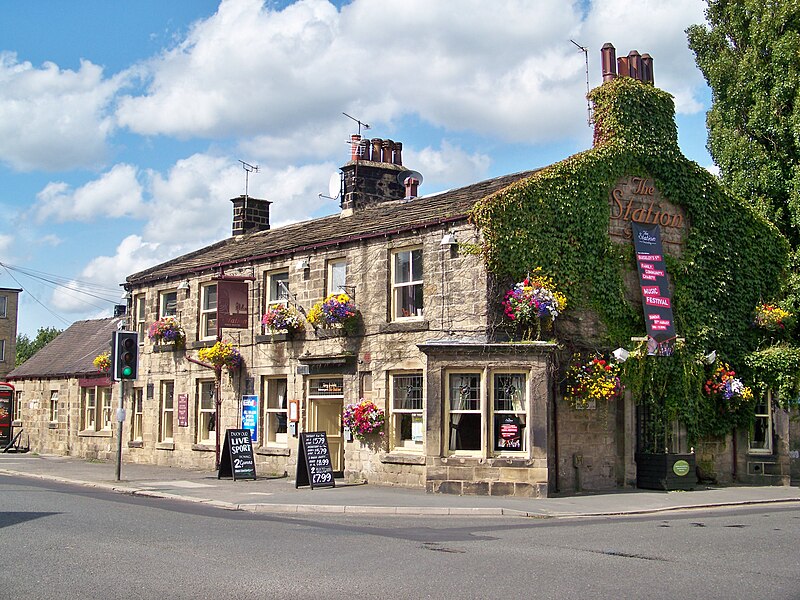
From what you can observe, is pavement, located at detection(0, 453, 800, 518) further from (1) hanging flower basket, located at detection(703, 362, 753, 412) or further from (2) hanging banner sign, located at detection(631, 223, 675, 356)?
(2) hanging banner sign, located at detection(631, 223, 675, 356)

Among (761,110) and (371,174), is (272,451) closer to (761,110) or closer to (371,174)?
(371,174)

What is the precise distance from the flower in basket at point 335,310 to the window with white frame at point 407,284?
1.20 m

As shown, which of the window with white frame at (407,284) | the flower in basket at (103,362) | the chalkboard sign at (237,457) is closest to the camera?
the window with white frame at (407,284)

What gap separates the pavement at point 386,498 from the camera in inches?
665

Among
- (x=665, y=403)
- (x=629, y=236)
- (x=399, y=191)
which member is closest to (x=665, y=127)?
(x=629, y=236)

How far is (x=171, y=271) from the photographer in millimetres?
29328

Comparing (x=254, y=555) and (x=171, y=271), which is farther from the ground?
(x=171, y=271)

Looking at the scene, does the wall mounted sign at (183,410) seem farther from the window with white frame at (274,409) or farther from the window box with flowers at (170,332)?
the window with white frame at (274,409)

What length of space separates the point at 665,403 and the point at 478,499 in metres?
6.03

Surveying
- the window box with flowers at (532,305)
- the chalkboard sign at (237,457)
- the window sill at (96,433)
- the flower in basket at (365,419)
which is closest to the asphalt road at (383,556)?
the window box with flowers at (532,305)

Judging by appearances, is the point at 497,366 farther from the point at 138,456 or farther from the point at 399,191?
the point at 138,456

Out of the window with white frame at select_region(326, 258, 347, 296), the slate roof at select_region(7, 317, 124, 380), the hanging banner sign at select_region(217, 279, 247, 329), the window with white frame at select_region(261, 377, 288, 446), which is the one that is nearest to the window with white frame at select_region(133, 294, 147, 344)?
the slate roof at select_region(7, 317, 124, 380)

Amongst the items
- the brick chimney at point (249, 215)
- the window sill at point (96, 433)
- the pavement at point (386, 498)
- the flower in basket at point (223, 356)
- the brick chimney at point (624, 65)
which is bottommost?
the pavement at point (386, 498)

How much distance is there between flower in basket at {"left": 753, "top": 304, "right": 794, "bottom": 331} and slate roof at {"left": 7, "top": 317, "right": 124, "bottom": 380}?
22.7 metres
